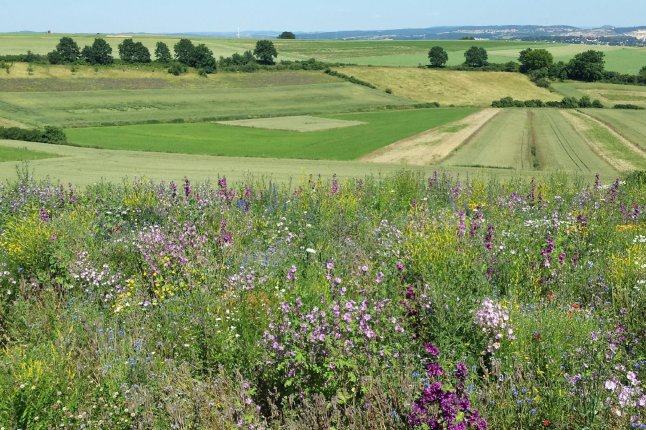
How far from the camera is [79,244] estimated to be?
8.58m

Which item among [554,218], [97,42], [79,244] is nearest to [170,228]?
[79,244]

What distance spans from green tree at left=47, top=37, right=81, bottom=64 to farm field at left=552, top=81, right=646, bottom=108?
83.8 metres

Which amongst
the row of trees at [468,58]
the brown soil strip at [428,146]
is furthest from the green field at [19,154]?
the row of trees at [468,58]

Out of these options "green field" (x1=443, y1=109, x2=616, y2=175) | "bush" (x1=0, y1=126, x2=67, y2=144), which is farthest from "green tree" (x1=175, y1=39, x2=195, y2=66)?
"bush" (x1=0, y1=126, x2=67, y2=144)

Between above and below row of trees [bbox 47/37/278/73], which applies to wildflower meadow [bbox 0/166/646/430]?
below

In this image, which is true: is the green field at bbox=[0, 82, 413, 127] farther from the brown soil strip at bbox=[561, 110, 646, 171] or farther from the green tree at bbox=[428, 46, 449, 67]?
the green tree at bbox=[428, 46, 449, 67]

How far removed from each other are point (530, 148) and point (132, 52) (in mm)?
83356

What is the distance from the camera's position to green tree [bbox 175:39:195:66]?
357ft

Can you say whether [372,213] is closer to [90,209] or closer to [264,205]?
[264,205]

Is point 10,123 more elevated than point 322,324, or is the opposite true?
point 322,324

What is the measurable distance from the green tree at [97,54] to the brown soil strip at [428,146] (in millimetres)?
64887

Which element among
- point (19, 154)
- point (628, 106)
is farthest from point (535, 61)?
point (19, 154)

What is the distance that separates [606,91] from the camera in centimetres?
10325

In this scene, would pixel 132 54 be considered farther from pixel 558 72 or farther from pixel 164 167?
pixel 164 167
